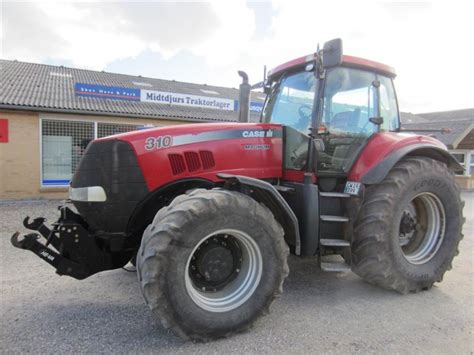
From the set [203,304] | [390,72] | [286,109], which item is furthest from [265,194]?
[390,72]

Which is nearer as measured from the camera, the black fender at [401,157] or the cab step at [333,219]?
the cab step at [333,219]

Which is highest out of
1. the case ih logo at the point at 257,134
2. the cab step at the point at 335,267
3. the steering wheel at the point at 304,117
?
the steering wheel at the point at 304,117

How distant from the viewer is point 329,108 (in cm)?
379

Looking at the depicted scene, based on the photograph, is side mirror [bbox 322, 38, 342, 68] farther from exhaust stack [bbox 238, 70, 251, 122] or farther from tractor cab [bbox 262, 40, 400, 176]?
exhaust stack [bbox 238, 70, 251, 122]

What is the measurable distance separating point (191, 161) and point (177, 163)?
13 cm

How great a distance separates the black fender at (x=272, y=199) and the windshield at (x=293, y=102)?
100 cm

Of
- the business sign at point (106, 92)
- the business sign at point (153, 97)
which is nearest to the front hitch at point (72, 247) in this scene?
the business sign at point (153, 97)

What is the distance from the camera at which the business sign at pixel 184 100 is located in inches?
522

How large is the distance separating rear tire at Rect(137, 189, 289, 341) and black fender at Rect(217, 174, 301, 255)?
0.55ft

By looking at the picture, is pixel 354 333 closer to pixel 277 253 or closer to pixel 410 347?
pixel 410 347

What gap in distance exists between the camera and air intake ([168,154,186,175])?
3.27m

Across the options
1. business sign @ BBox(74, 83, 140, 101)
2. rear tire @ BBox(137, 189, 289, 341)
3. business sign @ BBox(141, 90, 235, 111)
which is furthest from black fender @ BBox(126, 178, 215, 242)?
business sign @ BBox(141, 90, 235, 111)

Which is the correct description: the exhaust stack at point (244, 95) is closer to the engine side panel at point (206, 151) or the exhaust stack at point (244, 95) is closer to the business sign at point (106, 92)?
the engine side panel at point (206, 151)

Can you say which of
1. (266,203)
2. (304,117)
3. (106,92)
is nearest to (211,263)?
(266,203)
